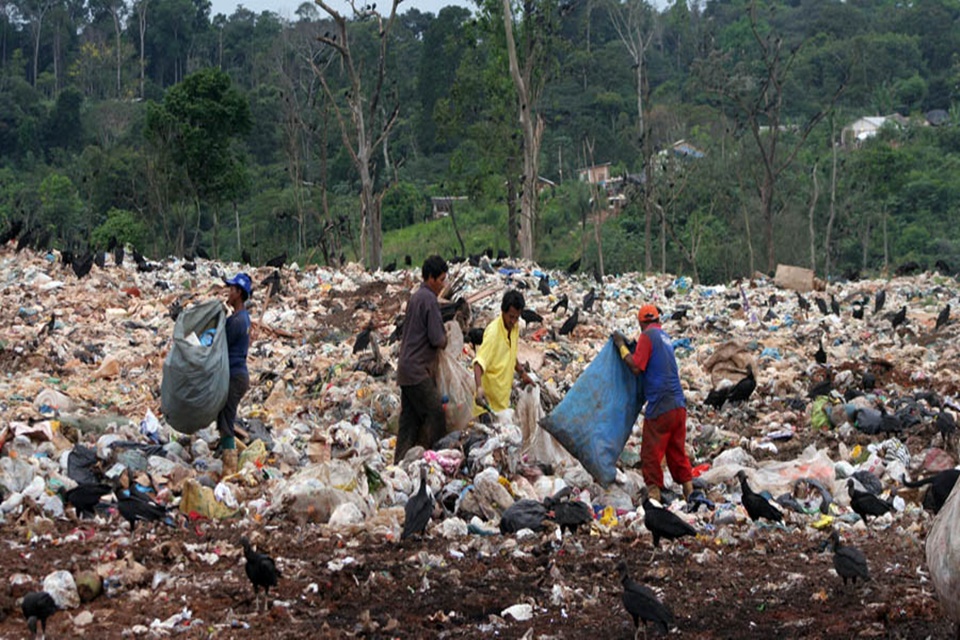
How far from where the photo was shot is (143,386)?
10289 mm

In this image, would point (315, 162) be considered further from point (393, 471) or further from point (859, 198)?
point (393, 471)

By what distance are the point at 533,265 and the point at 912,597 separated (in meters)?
13.4

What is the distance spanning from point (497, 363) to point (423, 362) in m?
0.72

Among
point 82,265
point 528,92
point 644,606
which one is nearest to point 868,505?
point 644,606

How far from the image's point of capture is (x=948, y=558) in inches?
135

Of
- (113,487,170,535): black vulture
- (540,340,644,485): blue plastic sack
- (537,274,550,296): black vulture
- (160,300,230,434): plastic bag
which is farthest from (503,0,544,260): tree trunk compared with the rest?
(113,487,170,535): black vulture

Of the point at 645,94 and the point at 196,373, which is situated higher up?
the point at 645,94

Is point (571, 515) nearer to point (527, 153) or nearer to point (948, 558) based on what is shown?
point (948, 558)

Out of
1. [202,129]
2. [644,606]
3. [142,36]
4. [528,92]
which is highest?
[142,36]

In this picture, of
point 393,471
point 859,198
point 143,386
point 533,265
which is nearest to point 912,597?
point 393,471

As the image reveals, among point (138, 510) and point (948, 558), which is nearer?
point (948, 558)

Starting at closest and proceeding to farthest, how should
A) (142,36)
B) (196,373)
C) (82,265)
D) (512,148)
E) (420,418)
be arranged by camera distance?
(196,373), (420,418), (82,265), (512,148), (142,36)

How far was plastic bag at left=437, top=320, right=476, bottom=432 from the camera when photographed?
288 inches

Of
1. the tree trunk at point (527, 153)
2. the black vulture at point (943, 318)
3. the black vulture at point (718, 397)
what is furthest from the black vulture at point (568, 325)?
the tree trunk at point (527, 153)
